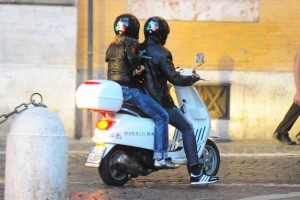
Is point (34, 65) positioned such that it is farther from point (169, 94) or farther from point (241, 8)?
point (169, 94)

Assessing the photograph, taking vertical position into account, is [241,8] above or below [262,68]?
above

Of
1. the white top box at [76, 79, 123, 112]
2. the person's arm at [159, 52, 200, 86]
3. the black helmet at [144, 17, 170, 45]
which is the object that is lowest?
the white top box at [76, 79, 123, 112]

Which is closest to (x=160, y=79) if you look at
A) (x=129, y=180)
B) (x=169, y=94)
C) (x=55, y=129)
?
(x=169, y=94)

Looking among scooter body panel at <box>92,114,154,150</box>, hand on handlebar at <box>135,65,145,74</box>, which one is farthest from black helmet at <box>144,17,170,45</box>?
scooter body panel at <box>92,114,154,150</box>

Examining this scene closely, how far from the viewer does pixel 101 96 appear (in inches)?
339

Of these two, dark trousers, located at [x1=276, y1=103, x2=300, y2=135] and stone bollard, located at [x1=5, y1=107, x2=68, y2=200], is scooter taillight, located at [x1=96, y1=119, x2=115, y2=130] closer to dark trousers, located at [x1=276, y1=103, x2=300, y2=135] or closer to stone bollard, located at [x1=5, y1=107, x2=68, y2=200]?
stone bollard, located at [x1=5, y1=107, x2=68, y2=200]

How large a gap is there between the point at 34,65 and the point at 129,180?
17.3ft

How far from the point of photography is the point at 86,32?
14422mm

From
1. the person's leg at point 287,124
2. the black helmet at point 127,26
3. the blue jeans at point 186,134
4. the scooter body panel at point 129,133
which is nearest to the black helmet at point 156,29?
the black helmet at point 127,26

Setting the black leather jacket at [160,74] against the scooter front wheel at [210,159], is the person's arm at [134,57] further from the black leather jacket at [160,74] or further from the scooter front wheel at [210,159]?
the scooter front wheel at [210,159]

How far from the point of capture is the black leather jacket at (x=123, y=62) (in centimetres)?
907

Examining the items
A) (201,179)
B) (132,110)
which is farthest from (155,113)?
(201,179)

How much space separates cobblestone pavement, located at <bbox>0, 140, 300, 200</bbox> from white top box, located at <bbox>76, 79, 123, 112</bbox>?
2.77 feet

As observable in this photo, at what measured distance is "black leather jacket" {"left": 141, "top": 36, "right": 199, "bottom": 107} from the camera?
9.04 metres
